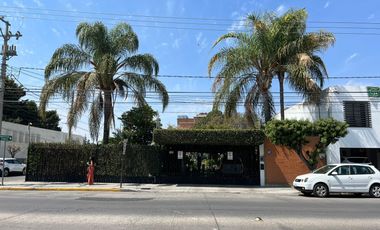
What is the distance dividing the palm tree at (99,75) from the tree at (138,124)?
113 cm

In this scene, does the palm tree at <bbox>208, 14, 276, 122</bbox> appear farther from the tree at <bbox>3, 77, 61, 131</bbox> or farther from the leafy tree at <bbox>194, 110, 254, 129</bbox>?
the tree at <bbox>3, 77, 61, 131</bbox>

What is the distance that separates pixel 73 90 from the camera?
2661cm

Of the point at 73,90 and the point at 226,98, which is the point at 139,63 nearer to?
the point at 73,90

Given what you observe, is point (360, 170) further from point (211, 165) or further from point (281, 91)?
point (211, 165)

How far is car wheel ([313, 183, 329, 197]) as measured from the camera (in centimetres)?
1967

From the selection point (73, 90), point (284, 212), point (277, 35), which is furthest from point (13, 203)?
point (277, 35)

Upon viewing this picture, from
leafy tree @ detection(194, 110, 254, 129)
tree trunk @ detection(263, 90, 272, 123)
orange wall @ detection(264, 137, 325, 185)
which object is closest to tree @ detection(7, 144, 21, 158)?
leafy tree @ detection(194, 110, 254, 129)

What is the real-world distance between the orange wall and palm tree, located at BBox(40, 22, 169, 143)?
7.60 m

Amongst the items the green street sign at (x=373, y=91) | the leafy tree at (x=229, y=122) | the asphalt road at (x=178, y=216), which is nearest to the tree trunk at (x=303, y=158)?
the leafy tree at (x=229, y=122)

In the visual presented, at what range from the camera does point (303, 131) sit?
921 inches

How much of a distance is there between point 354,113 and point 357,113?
20 cm

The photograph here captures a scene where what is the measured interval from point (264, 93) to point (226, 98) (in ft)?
7.86

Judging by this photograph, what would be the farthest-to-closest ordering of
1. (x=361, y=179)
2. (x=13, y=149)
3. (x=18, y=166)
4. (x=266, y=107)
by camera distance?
(x=13, y=149) → (x=18, y=166) → (x=266, y=107) → (x=361, y=179)

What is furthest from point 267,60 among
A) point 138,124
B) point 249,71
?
point 138,124
